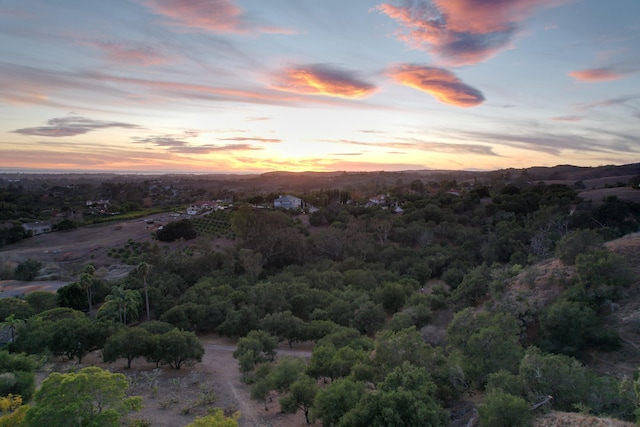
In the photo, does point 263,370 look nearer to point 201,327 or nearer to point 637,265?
point 201,327

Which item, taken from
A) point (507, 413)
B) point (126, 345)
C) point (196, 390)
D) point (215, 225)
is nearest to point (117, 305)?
point (126, 345)

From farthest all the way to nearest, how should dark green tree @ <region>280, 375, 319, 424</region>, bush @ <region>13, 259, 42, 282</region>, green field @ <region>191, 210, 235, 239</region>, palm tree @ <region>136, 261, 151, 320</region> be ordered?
green field @ <region>191, 210, 235, 239</region> < bush @ <region>13, 259, 42, 282</region> < palm tree @ <region>136, 261, 151, 320</region> < dark green tree @ <region>280, 375, 319, 424</region>

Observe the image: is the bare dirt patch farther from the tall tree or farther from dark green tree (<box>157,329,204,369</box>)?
the tall tree

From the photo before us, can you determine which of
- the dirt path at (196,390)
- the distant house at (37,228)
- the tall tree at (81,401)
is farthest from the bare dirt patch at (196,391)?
the distant house at (37,228)

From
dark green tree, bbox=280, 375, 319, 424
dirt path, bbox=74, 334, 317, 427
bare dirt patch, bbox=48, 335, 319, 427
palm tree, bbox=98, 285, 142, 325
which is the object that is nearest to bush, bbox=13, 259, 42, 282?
palm tree, bbox=98, 285, 142, 325

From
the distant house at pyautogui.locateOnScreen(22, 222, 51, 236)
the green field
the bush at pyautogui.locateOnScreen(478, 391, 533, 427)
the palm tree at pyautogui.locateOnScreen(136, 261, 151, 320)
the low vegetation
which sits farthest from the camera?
the distant house at pyautogui.locateOnScreen(22, 222, 51, 236)

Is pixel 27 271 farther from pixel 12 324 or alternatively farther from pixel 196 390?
pixel 196 390

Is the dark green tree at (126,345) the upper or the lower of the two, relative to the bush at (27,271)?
upper

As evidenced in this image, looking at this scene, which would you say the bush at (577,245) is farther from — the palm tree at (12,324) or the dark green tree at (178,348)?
the palm tree at (12,324)

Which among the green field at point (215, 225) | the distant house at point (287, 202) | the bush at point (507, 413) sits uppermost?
the distant house at point (287, 202)
